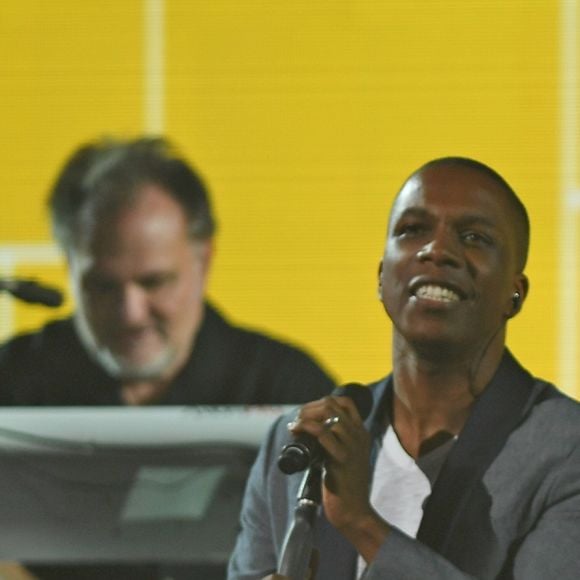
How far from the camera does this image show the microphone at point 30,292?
3.21 metres

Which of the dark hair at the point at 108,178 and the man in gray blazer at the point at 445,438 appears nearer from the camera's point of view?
the man in gray blazer at the point at 445,438

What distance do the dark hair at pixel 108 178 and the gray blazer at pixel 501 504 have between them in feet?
5.13

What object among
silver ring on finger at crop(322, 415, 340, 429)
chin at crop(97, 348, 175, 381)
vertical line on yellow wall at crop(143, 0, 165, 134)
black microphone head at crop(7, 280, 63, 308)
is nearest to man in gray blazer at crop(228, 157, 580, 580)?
silver ring on finger at crop(322, 415, 340, 429)

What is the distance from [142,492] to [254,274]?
547 mm

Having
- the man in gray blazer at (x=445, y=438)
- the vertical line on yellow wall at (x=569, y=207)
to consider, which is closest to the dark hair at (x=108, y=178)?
the vertical line on yellow wall at (x=569, y=207)

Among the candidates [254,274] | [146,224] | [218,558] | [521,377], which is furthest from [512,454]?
[146,224]

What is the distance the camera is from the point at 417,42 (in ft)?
10.9

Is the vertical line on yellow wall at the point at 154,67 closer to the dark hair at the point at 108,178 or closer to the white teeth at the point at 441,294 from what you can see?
the dark hair at the point at 108,178

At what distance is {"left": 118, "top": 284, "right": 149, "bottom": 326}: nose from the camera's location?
3455mm

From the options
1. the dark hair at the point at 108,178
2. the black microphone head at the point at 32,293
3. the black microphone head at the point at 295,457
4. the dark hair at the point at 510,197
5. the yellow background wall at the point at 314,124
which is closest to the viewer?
the black microphone head at the point at 295,457

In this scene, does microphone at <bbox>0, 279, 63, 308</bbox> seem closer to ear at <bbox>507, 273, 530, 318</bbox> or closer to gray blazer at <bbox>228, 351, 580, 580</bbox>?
gray blazer at <bbox>228, 351, 580, 580</bbox>

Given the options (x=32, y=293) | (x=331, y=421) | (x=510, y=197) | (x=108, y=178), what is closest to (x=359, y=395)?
(x=331, y=421)

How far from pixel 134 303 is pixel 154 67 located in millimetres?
544

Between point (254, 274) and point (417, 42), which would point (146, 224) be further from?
point (417, 42)
